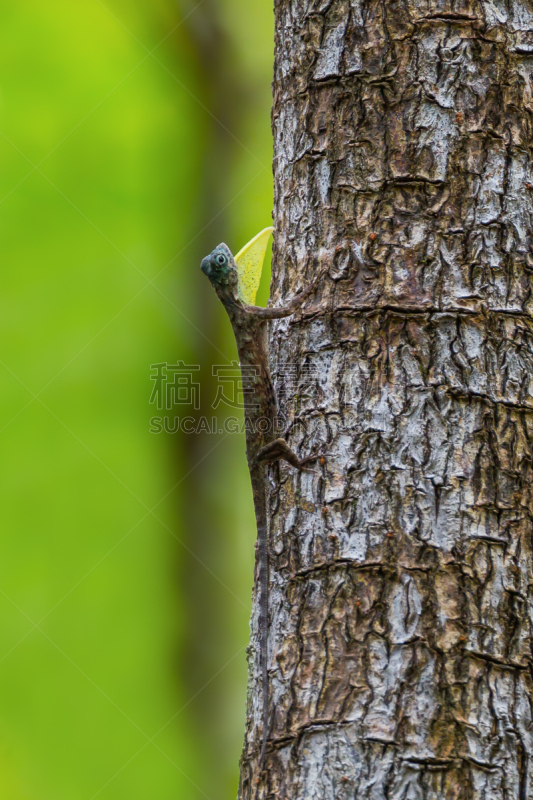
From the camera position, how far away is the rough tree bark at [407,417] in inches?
71.4

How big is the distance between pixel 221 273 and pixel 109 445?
8.82ft

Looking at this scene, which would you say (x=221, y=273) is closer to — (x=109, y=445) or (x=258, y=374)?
(x=258, y=374)

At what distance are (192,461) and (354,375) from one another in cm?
424

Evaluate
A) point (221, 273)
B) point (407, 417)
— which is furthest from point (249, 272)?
point (407, 417)

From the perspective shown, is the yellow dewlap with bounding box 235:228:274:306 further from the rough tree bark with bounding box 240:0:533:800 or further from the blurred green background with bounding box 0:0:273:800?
the blurred green background with bounding box 0:0:273:800

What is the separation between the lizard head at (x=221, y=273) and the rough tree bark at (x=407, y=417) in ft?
4.25

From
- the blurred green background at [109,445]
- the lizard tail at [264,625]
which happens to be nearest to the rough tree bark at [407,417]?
the lizard tail at [264,625]

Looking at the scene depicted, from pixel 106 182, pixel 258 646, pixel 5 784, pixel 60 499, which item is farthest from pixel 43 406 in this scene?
pixel 258 646

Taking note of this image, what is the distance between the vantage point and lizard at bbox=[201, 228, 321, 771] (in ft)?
7.31

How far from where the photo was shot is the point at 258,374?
10.3 feet

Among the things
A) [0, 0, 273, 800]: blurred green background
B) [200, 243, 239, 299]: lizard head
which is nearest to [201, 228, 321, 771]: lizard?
[200, 243, 239, 299]: lizard head

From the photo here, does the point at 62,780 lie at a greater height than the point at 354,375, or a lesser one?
lesser

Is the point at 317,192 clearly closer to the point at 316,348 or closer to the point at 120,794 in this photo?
the point at 316,348

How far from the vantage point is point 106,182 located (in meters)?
6.05
